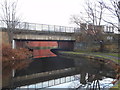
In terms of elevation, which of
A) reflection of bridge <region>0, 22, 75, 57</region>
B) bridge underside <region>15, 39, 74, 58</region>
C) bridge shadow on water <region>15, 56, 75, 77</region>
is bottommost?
bridge shadow on water <region>15, 56, 75, 77</region>

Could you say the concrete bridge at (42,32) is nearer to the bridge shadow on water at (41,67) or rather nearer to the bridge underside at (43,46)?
the bridge underside at (43,46)

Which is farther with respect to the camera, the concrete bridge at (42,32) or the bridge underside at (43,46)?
the bridge underside at (43,46)


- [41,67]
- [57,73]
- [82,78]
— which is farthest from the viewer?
[41,67]

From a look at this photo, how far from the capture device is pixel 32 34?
26.3 meters

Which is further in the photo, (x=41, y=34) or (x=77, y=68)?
(x=41, y=34)

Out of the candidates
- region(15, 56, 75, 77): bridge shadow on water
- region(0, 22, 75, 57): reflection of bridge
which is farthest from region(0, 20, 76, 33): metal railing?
region(15, 56, 75, 77): bridge shadow on water

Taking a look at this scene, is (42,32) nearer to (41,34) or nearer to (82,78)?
(41,34)

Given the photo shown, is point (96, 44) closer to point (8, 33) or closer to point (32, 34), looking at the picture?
point (32, 34)

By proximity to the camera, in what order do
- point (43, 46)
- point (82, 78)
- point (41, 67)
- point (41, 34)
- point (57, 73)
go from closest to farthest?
→ 1. point (82, 78)
2. point (57, 73)
3. point (41, 67)
4. point (41, 34)
5. point (43, 46)

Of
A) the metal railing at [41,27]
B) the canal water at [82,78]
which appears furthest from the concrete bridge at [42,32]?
the canal water at [82,78]

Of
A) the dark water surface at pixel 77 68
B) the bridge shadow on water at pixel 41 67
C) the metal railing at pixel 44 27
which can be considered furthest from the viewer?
the metal railing at pixel 44 27

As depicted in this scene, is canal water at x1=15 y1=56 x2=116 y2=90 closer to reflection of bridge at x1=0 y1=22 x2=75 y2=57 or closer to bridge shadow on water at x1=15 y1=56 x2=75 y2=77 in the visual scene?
bridge shadow on water at x1=15 y1=56 x2=75 y2=77

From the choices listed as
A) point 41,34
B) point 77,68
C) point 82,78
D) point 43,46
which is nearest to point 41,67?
point 77,68

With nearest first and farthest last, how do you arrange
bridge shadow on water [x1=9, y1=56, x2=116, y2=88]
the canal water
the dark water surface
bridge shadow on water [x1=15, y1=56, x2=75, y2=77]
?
the canal water < bridge shadow on water [x1=9, y1=56, x2=116, y2=88] < the dark water surface < bridge shadow on water [x1=15, y1=56, x2=75, y2=77]
